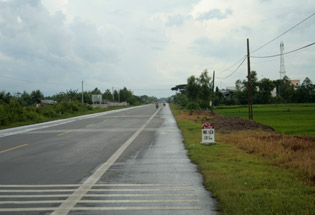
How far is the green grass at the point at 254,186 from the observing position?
503cm

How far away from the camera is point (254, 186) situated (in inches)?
248

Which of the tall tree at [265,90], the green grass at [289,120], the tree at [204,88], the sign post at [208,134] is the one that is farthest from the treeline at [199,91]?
the sign post at [208,134]

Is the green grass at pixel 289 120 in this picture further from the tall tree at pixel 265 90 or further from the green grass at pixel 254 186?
the tall tree at pixel 265 90

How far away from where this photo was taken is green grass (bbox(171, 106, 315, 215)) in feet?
16.5

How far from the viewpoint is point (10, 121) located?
2948 cm

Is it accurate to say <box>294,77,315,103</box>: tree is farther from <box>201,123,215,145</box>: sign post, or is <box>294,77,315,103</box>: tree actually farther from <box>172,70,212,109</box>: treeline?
<box>201,123,215,145</box>: sign post

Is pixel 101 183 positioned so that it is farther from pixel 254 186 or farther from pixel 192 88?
pixel 192 88

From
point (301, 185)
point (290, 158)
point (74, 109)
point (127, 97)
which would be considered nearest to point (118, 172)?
point (301, 185)

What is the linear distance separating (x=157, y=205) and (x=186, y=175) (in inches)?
95.9

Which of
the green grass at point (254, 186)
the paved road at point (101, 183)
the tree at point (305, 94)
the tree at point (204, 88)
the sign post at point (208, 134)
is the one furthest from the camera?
the tree at point (305, 94)

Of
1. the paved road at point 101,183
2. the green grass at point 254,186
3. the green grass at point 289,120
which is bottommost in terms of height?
the green grass at point 289,120

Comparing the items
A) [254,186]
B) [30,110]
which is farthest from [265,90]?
[254,186]

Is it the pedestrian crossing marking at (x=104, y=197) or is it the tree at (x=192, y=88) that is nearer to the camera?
the pedestrian crossing marking at (x=104, y=197)

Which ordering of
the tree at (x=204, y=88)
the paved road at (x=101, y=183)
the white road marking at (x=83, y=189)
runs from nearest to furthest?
the white road marking at (x=83, y=189), the paved road at (x=101, y=183), the tree at (x=204, y=88)
